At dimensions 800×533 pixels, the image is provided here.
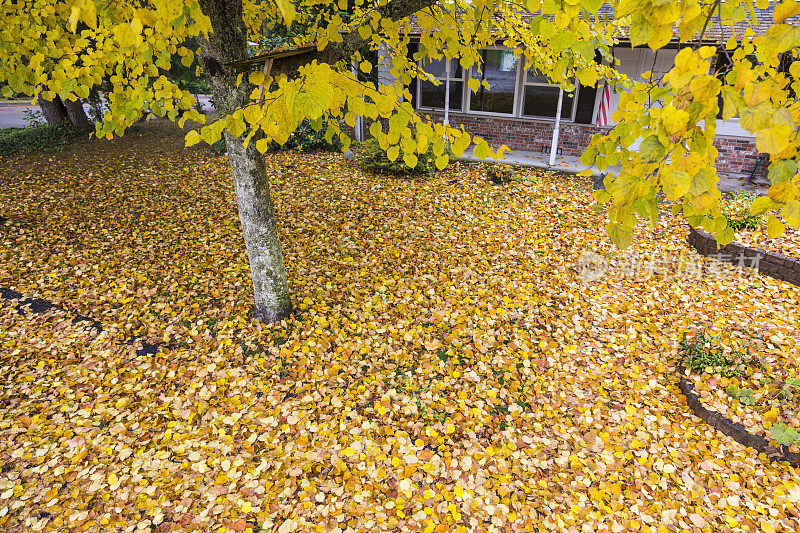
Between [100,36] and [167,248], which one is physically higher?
[100,36]


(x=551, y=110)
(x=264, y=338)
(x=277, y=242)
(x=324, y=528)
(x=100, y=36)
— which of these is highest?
(x=100, y=36)

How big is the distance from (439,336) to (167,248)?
3984 mm

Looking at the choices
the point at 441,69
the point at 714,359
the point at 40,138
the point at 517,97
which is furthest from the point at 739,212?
the point at 40,138

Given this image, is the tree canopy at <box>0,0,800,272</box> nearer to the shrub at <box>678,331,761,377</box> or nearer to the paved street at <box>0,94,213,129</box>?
the shrub at <box>678,331,761,377</box>

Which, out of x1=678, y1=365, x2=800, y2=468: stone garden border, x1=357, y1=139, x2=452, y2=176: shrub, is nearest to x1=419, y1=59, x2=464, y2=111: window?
x1=357, y1=139, x2=452, y2=176: shrub

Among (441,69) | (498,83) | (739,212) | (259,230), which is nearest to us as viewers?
(259,230)

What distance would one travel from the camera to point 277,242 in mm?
4312

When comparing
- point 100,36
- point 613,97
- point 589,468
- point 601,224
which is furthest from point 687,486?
point 613,97

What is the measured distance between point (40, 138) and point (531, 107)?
40.9 ft

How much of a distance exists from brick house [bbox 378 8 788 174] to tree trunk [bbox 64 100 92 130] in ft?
26.3

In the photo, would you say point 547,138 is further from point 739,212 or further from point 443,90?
point 739,212

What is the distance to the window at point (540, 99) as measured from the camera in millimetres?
11101

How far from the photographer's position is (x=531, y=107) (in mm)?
11406

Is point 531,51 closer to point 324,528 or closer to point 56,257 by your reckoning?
point 324,528
